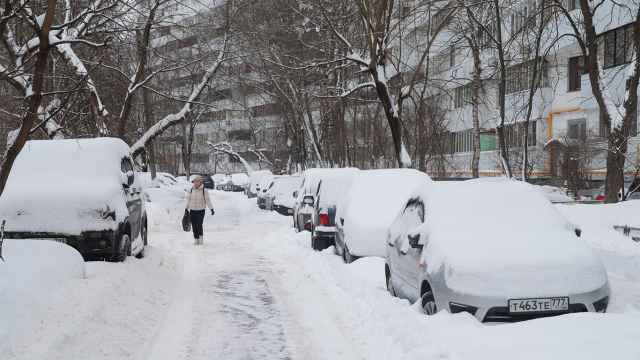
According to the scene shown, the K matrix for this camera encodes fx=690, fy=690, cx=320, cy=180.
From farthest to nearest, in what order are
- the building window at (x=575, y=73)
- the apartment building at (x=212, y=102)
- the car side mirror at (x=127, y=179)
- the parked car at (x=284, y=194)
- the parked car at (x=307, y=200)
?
the building window at (x=575, y=73)
the parked car at (x=284, y=194)
the parked car at (x=307, y=200)
the apartment building at (x=212, y=102)
the car side mirror at (x=127, y=179)

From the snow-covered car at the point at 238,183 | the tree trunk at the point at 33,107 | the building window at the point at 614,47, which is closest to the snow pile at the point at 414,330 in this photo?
the tree trunk at the point at 33,107

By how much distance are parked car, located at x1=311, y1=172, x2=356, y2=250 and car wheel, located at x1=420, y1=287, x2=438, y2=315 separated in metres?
7.24

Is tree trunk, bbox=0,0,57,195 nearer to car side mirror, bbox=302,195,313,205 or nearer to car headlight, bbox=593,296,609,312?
car headlight, bbox=593,296,609,312

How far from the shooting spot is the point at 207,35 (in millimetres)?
22562

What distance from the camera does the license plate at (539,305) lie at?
652 cm

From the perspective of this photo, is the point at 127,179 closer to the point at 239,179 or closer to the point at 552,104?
the point at 552,104

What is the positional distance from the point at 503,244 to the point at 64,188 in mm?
7329

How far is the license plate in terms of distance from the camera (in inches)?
257

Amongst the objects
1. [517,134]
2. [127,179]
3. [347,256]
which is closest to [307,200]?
[347,256]

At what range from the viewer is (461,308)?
21.9 ft

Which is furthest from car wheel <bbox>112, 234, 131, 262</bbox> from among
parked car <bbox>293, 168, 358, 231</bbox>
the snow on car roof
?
the snow on car roof

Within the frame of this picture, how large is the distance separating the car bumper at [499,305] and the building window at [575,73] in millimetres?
31255

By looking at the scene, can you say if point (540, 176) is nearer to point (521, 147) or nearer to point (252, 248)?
point (521, 147)

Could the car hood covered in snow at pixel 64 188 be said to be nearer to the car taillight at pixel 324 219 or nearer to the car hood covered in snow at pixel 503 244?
the car taillight at pixel 324 219
